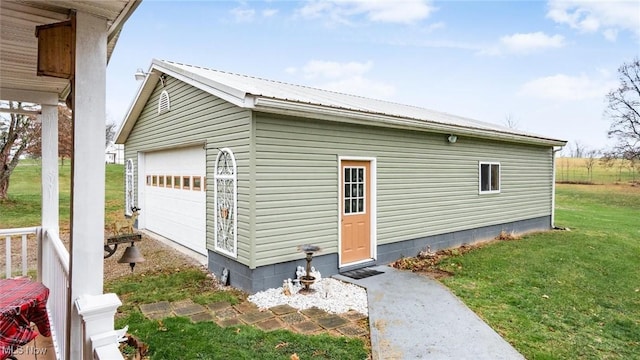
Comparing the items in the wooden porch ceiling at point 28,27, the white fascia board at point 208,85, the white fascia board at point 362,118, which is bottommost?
the wooden porch ceiling at point 28,27

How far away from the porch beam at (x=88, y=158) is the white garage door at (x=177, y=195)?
528 cm

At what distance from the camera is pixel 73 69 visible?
1753 millimetres

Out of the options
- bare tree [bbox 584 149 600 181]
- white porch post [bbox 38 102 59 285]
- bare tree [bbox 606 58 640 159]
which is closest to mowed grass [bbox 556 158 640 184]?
bare tree [bbox 584 149 600 181]

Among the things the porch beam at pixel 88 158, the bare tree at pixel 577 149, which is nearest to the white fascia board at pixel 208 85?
the porch beam at pixel 88 158

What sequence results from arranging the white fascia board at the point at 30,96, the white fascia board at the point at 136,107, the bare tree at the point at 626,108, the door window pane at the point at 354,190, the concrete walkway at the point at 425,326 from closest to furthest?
1. the white fascia board at the point at 30,96
2. the concrete walkway at the point at 425,326
3. the door window pane at the point at 354,190
4. the white fascia board at the point at 136,107
5. the bare tree at the point at 626,108

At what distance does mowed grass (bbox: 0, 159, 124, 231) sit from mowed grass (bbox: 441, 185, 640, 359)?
7640 millimetres

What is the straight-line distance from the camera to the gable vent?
7.97m

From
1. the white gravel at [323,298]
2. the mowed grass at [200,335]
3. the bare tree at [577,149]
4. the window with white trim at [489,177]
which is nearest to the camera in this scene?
the mowed grass at [200,335]

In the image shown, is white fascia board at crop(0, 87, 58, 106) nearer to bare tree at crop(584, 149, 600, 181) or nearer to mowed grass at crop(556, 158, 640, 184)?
mowed grass at crop(556, 158, 640, 184)

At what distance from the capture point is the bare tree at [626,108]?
2314cm

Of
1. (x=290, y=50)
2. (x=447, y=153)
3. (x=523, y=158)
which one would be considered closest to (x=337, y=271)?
(x=447, y=153)

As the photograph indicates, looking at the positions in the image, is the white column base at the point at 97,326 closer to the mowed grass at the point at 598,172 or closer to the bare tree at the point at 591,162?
the mowed grass at the point at 598,172

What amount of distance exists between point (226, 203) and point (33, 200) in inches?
567

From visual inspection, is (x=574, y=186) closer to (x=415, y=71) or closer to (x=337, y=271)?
(x=415, y=71)
